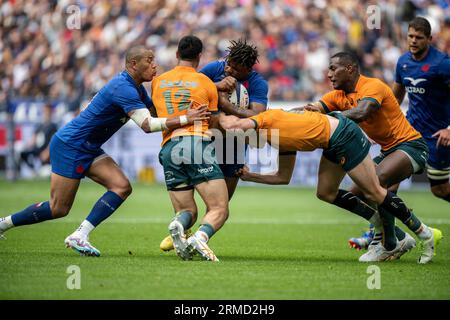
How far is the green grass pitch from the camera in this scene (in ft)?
25.9

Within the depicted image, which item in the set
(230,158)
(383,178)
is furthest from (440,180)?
(230,158)

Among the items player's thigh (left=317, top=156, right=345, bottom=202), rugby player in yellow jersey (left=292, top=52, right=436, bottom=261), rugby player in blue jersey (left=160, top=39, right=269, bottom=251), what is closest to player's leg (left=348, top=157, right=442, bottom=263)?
rugby player in yellow jersey (left=292, top=52, right=436, bottom=261)

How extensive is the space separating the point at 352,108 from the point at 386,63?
46.6 feet

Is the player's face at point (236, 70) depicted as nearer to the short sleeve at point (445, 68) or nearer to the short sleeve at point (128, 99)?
the short sleeve at point (128, 99)

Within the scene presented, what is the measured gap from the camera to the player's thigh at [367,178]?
32.8 ft

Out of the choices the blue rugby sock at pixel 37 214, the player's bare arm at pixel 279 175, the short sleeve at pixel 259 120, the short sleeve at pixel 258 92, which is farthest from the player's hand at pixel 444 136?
the blue rugby sock at pixel 37 214

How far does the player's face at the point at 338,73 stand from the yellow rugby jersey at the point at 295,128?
846 millimetres

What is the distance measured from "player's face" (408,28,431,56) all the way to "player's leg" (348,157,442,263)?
7.90 feet

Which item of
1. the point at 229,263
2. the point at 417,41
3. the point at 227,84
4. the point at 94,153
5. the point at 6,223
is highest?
the point at 417,41

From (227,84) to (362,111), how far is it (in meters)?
1.58

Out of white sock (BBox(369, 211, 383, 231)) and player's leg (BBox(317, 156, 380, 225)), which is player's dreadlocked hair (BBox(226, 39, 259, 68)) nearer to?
player's leg (BBox(317, 156, 380, 225))

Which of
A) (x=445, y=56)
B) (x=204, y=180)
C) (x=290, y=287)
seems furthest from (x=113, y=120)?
(x=445, y=56)

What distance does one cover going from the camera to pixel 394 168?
1059 cm

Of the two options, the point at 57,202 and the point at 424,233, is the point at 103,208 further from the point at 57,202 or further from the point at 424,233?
the point at 424,233
